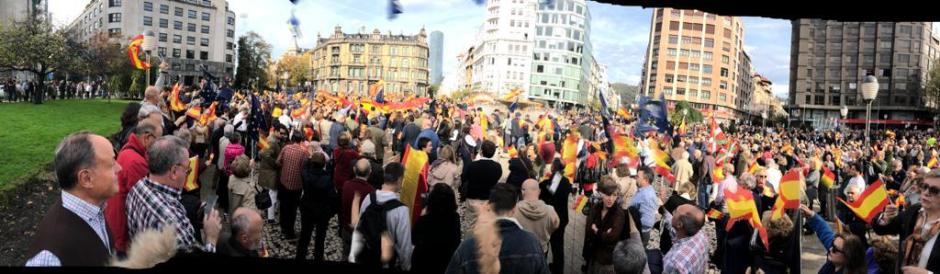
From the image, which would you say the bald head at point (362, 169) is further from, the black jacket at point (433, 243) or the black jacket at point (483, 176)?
the black jacket at point (483, 176)

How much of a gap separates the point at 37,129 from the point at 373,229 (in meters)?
17.7

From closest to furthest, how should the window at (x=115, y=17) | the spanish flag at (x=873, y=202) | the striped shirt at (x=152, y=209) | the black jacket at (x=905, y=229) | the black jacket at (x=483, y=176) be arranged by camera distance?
the striped shirt at (x=152, y=209), the black jacket at (x=905, y=229), the spanish flag at (x=873, y=202), the black jacket at (x=483, y=176), the window at (x=115, y=17)

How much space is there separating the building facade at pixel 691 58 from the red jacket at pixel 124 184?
116m

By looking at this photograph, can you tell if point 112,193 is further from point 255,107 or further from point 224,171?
point 255,107

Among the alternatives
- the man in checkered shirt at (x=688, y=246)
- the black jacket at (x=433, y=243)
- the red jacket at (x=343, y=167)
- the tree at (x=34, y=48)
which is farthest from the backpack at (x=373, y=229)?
the tree at (x=34, y=48)

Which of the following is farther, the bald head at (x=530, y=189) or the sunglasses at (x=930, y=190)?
the bald head at (x=530, y=189)

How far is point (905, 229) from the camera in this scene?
14.3 feet

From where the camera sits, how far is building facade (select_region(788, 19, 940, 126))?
83.9 meters

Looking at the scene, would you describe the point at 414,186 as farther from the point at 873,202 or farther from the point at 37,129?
the point at 37,129

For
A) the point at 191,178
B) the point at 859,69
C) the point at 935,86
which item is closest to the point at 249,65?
the point at 191,178

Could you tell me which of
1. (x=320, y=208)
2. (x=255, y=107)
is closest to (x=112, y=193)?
(x=320, y=208)

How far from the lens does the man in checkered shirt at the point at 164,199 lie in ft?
9.63

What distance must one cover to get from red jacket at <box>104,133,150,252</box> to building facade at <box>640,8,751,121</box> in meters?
116

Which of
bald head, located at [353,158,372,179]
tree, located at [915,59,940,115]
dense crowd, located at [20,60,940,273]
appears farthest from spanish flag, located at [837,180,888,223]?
tree, located at [915,59,940,115]
